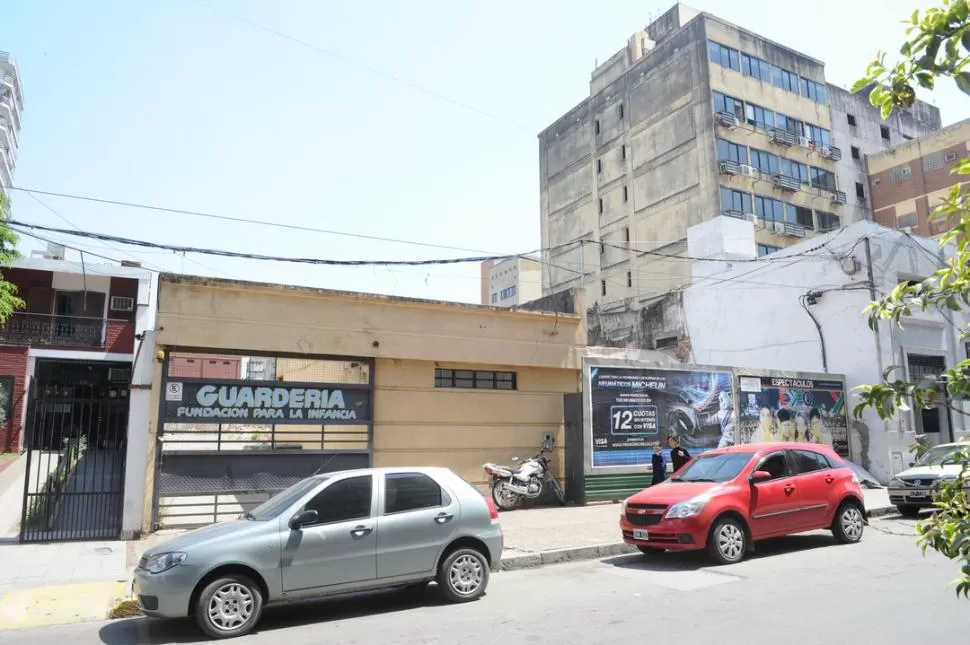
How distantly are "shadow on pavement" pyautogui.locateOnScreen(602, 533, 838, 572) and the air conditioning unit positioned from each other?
3354cm

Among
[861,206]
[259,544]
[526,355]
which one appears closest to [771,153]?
[861,206]

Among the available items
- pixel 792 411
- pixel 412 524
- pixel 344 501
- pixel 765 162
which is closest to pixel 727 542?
pixel 412 524

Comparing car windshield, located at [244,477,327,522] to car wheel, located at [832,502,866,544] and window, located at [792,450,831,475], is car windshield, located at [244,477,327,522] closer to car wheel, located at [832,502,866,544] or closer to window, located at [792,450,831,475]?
window, located at [792,450,831,475]

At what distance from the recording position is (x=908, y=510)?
1430cm

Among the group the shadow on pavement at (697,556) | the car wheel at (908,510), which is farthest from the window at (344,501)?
the car wheel at (908,510)

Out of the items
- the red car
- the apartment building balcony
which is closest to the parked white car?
the red car

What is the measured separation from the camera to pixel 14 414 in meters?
24.5

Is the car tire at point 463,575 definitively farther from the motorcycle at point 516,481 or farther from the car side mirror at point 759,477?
the motorcycle at point 516,481

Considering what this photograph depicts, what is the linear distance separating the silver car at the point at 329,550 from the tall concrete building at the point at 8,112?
6143cm

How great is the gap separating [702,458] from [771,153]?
38.0m

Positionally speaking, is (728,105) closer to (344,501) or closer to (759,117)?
(759,117)

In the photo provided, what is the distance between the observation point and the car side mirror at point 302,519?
268 inches

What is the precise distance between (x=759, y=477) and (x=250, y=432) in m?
8.92

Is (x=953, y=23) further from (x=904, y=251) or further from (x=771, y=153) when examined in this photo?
(x=771, y=153)
